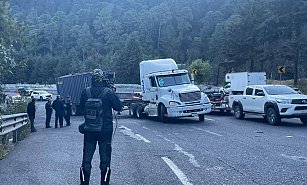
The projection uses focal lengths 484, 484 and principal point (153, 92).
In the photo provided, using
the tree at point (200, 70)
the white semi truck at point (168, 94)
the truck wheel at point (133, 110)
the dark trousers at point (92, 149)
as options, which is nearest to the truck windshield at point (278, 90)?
the white semi truck at point (168, 94)

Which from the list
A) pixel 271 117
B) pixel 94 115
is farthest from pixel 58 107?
pixel 94 115

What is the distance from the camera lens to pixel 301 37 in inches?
1863

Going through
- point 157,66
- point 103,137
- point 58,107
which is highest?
point 157,66

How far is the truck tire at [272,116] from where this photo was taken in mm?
20047

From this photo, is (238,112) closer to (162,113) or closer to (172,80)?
(172,80)

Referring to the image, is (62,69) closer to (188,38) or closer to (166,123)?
(188,38)

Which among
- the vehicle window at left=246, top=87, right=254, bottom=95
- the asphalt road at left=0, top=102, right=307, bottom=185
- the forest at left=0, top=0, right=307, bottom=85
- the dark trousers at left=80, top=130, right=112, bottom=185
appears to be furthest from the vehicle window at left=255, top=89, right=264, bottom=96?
the dark trousers at left=80, top=130, right=112, bottom=185

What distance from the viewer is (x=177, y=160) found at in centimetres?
1085

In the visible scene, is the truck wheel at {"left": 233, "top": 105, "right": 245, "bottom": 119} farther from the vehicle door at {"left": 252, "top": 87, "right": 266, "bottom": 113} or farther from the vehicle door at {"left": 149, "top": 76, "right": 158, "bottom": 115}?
the vehicle door at {"left": 149, "top": 76, "right": 158, "bottom": 115}

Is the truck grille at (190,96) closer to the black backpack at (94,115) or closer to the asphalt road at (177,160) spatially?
the asphalt road at (177,160)

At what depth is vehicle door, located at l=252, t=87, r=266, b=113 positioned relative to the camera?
2136 cm

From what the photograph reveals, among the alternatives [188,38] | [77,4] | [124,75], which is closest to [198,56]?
[188,38]

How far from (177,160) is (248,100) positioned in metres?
12.6

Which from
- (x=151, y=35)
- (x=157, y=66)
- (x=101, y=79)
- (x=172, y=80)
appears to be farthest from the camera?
(x=151, y=35)
